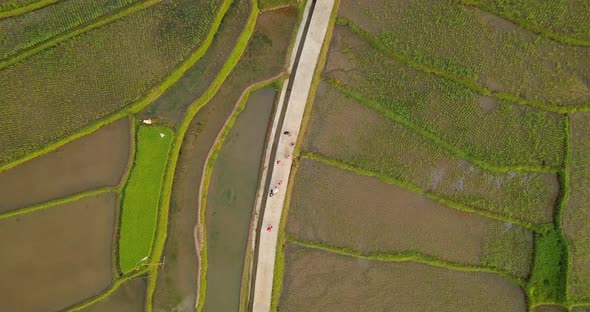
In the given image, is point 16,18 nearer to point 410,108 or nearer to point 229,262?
point 229,262

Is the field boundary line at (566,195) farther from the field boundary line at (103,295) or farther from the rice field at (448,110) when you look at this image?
the field boundary line at (103,295)

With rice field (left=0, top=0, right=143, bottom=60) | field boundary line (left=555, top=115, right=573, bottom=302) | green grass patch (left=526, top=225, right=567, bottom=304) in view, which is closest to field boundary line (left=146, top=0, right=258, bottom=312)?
rice field (left=0, top=0, right=143, bottom=60)

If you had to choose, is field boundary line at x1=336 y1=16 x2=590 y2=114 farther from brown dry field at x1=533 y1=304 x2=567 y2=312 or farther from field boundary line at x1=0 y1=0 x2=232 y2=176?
brown dry field at x1=533 y1=304 x2=567 y2=312

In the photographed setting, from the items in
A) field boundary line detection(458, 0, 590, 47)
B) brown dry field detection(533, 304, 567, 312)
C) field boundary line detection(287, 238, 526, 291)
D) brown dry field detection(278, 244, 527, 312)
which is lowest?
brown dry field detection(278, 244, 527, 312)

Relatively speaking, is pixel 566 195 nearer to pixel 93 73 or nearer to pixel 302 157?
pixel 302 157

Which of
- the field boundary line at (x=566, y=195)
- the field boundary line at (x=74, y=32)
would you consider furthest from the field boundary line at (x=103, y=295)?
the field boundary line at (x=566, y=195)

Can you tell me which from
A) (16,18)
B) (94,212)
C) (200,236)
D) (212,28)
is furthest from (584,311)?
(16,18)

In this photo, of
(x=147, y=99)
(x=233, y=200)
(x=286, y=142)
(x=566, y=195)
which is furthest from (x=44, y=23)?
(x=566, y=195)
